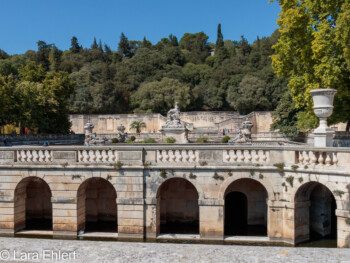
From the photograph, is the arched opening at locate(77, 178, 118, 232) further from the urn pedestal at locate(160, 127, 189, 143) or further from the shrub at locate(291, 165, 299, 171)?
the urn pedestal at locate(160, 127, 189, 143)

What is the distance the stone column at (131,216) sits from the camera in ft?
36.5

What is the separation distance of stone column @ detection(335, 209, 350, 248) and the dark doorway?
3.42 meters

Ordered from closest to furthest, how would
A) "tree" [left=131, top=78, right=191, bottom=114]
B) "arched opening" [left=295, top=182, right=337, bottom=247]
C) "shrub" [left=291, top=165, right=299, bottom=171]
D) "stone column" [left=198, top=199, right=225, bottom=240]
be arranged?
"shrub" [left=291, top=165, right=299, bottom=171]
"arched opening" [left=295, top=182, right=337, bottom=247]
"stone column" [left=198, top=199, right=225, bottom=240]
"tree" [left=131, top=78, right=191, bottom=114]

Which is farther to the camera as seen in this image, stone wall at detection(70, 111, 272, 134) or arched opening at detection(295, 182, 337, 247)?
stone wall at detection(70, 111, 272, 134)

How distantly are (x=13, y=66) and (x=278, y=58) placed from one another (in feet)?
196

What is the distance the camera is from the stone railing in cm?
1043

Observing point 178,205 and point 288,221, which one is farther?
point 178,205

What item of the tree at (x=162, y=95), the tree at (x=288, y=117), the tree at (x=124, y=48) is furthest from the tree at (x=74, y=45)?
the tree at (x=288, y=117)

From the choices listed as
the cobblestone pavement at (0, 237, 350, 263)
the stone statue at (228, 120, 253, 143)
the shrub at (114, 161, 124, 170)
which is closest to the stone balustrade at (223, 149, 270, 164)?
the shrub at (114, 161, 124, 170)

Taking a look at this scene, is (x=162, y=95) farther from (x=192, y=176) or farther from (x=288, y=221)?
(x=288, y=221)

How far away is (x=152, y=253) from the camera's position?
526 cm

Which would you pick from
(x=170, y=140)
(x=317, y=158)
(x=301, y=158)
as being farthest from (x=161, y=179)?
(x=170, y=140)

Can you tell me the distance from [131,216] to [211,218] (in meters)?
2.66

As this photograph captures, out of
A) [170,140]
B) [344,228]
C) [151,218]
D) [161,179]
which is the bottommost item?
[151,218]
